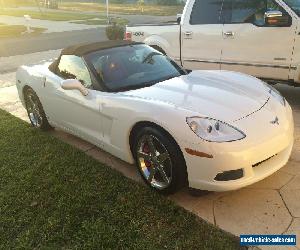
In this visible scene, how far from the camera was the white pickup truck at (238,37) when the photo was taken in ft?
19.8

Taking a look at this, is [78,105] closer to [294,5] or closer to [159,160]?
[159,160]

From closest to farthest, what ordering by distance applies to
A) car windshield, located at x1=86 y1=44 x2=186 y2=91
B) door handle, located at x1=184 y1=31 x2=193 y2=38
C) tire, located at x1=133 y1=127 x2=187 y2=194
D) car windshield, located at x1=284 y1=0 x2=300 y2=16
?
tire, located at x1=133 y1=127 x2=187 y2=194, car windshield, located at x1=86 y1=44 x2=186 y2=91, car windshield, located at x1=284 y1=0 x2=300 y2=16, door handle, located at x1=184 y1=31 x2=193 y2=38

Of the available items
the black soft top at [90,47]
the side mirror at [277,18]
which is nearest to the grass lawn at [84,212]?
the black soft top at [90,47]

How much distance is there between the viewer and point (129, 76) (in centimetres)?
468

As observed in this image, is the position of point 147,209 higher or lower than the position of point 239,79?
lower

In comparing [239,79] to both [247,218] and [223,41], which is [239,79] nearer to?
[247,218]

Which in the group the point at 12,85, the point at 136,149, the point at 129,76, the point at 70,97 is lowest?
the point at 12,85

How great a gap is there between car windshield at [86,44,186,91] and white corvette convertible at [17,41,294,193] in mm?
13

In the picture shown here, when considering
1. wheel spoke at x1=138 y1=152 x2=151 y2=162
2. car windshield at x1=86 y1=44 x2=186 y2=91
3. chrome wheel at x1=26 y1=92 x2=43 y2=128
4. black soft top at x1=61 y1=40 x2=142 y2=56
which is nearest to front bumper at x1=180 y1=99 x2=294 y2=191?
wheel spoke at x1=138 y1=152 x2=151 y2=162

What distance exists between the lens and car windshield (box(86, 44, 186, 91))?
4582 mm

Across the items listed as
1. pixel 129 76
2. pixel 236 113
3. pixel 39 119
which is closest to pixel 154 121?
pixel 236 113

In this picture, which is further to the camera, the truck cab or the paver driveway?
the truck cab

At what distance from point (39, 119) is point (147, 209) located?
3.11 meters

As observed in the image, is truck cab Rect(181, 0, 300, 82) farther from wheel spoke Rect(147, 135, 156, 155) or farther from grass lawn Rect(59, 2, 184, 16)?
grass lawn Rect(59, 2, 184, 16)
